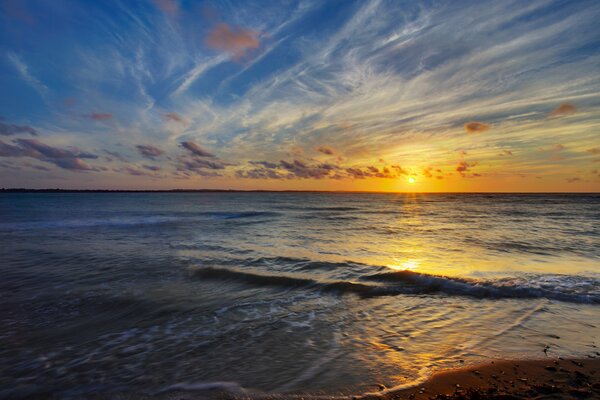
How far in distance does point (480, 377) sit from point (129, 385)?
529cm

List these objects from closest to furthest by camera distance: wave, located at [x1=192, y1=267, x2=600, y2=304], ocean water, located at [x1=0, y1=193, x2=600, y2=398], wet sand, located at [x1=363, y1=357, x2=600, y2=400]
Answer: wet sand, located at [x1=363, y1=357, x2=600, y2=400] < ocean water, located at [x1=0, y1=193, x2=600, y2=398] < wave, located at [x1=192, y1=267, x2=600, y2=304]

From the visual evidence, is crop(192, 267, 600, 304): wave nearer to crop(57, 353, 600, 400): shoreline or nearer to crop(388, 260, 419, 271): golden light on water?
crop(388, 260, 419, 271): golden light on water

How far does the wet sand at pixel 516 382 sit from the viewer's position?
443 cm

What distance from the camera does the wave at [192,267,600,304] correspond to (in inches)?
366

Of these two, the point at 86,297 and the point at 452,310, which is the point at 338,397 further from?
the point at 86,297

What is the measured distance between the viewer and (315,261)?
48.0ft

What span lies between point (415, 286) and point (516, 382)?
5.76 meters

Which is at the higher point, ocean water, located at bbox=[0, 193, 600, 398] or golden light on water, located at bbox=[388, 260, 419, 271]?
golden light on water, located at bbox=[388, 260, 419, 271]

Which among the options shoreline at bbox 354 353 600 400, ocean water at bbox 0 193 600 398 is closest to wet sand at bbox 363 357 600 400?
shoreline at bbox 354 353 600 400

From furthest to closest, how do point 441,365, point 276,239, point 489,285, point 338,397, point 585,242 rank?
1. point 276,239
2. point 585,242
3. point 489,285
4. point 441,365
5. point 338,397

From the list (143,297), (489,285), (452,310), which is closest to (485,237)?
(489,285)

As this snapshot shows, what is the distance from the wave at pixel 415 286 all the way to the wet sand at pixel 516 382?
4279 millimetres

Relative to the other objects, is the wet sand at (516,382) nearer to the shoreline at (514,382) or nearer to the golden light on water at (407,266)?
the shoreline at (514,382)

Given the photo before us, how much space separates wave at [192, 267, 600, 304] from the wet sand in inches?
168
